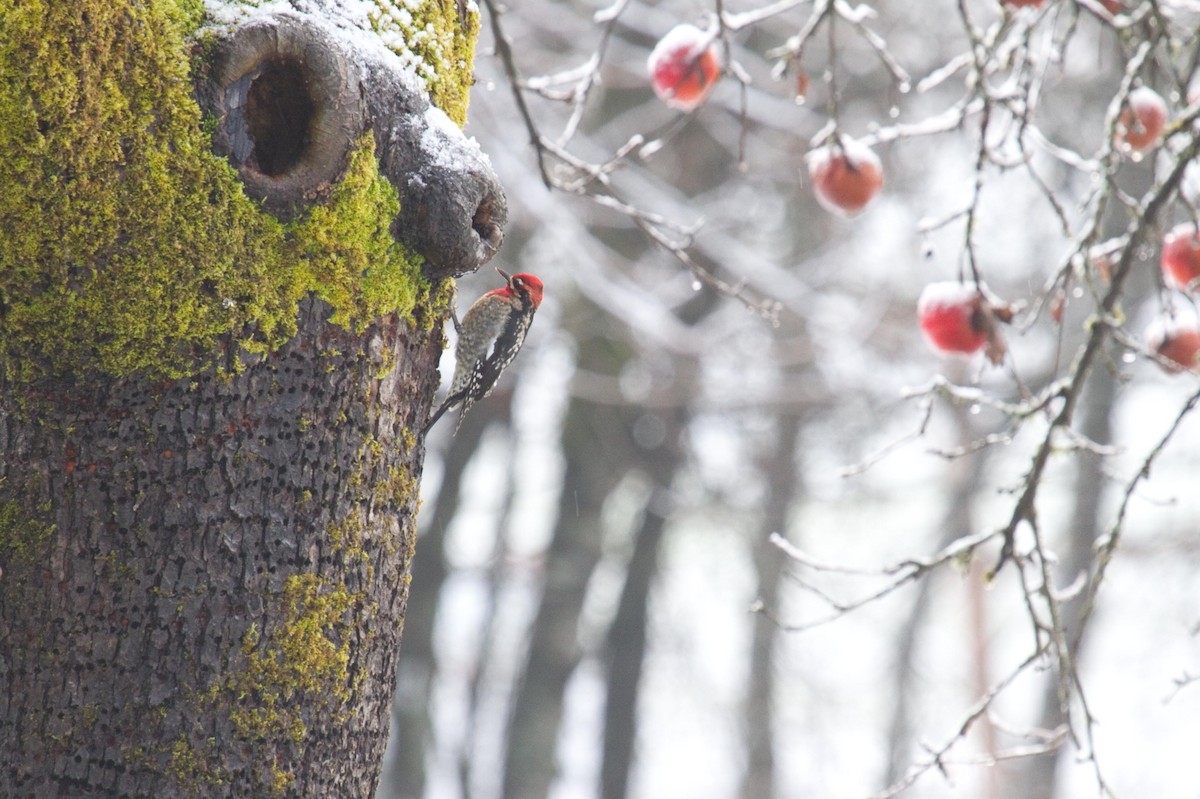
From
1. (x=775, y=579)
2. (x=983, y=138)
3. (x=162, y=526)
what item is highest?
(x=775, y=579)

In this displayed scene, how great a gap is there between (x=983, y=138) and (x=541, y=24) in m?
3.92

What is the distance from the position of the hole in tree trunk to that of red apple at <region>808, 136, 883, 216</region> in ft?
4.49

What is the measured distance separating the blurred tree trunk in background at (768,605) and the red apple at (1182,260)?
21.9ft

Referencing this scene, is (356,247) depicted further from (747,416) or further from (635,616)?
(747,416)

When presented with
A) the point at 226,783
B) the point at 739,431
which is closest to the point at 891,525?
the point at 739,431

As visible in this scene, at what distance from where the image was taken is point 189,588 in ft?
4.58

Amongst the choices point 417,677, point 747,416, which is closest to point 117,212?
point 417,677

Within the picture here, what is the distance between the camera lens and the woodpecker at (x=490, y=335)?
3.61m

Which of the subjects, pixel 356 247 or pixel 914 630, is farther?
pixel 914 630

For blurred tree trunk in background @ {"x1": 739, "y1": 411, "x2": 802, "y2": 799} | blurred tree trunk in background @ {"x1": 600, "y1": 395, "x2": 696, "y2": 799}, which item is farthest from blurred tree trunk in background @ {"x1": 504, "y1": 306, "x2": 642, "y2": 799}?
blurred tree trunk in background @ {"x1": 739, "y1": 411, "x2": 802, "y2": 799}

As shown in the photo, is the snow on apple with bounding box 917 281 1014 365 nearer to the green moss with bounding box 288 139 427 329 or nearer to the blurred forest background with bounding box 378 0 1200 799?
the blurred forest background with bounding box 378 0 1200 799

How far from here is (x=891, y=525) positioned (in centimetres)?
1430

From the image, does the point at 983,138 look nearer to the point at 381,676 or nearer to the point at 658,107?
the point at 381,676

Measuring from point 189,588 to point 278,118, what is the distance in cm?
66
